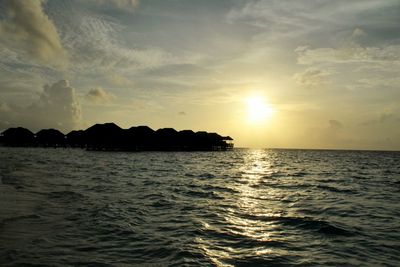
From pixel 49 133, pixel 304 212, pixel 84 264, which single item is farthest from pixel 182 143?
pixel 84 264

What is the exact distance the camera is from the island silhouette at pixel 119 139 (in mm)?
79000

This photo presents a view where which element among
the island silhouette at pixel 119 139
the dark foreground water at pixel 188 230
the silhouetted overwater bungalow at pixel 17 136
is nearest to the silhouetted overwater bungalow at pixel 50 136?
the island silhouette at pixel 119 139

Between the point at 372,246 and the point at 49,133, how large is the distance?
4136 inches

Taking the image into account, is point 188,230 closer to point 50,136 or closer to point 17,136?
point 50,136

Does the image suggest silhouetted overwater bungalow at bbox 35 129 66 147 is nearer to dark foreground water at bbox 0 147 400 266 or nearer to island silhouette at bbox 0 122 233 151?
island silhouette at bbox 0 122 233 151

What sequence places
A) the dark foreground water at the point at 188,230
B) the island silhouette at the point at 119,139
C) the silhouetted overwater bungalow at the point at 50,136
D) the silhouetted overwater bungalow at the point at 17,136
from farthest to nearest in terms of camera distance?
the silhouetted overwater bungalow at the point at 50,136, the silhouetted overwater bungalow at the point at 17,136, the island silhouette at the point at 119,139, the dark foreground water at the point at 188,230

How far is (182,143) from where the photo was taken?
95062 millimetres

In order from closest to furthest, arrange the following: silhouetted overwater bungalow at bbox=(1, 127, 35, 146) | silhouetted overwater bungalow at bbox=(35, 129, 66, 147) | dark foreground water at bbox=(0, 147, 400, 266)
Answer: dark foreground water at bbox=(0, 147, 400, 266) < silhouetted overwater bungalow at bbox=(1, 127, 35, 146) < silhouetted overwater bungalow at bbox=(35, 129, 66, 147)

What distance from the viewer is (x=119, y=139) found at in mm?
79688

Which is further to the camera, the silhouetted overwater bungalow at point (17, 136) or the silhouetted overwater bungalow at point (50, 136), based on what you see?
the silhouetted overwater bungalow at point (50, 136)

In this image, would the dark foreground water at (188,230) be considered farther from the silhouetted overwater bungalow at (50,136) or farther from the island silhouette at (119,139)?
the silhouetted overwater bungalow at (50,136)

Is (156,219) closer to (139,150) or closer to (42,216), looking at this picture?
(42,216)

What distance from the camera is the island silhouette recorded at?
259 ft

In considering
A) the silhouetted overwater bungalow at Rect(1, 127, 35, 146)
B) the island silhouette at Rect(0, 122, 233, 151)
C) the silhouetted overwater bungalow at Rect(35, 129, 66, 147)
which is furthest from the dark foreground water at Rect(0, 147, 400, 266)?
the silhouetted overwater bungalow at Rect(1, 127, 35, 146)
